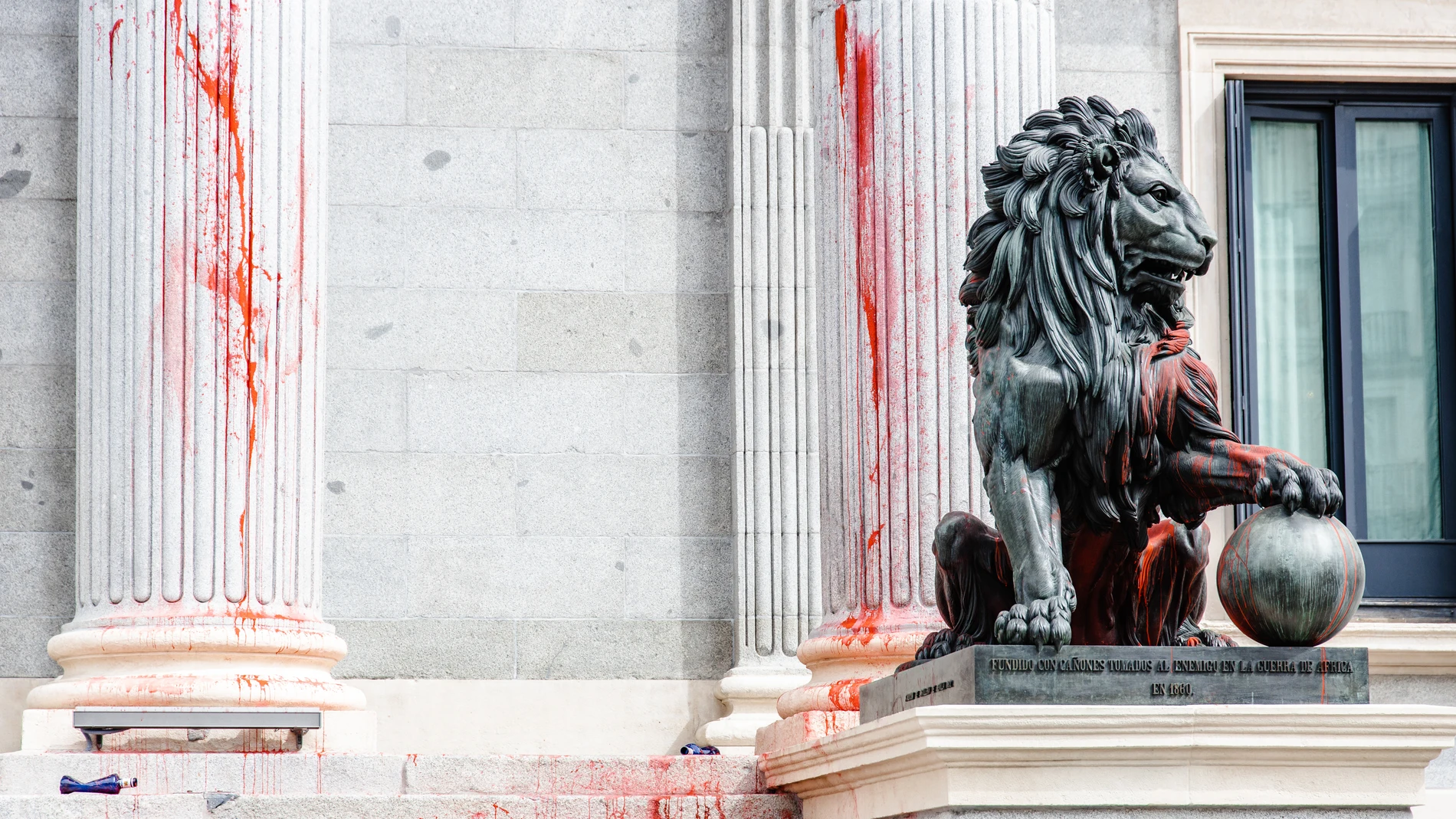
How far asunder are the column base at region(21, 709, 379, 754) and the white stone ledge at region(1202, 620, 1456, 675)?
616 cm

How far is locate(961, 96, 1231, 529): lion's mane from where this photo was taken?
736cm

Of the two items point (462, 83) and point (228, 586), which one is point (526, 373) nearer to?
point (462, 83)

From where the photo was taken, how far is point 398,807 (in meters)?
8.98

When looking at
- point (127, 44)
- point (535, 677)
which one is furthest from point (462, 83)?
point (535, 677)

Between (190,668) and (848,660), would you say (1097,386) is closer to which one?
(848,660)

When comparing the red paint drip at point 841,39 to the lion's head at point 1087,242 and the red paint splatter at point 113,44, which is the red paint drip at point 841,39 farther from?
the red paint splatter at point 113,44

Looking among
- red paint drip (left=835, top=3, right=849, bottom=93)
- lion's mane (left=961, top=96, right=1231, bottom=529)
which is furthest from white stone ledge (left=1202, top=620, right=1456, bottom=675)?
lion's mane (left=961, top=96, right=1231, bottom=529)

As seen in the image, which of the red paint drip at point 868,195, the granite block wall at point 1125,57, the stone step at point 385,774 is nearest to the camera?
the stone step at point 385,774

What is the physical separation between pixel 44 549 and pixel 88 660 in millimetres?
2673

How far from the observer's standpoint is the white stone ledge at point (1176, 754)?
6773mm

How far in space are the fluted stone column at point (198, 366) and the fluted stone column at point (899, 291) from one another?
9.51 feet

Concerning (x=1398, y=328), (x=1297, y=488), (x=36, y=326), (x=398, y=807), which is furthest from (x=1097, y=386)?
(x=36, y=326)

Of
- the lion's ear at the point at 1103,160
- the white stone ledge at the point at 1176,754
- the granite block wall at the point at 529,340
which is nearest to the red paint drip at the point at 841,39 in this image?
the granite block wall at the point at 529,340

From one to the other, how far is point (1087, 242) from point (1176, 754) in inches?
80.0
